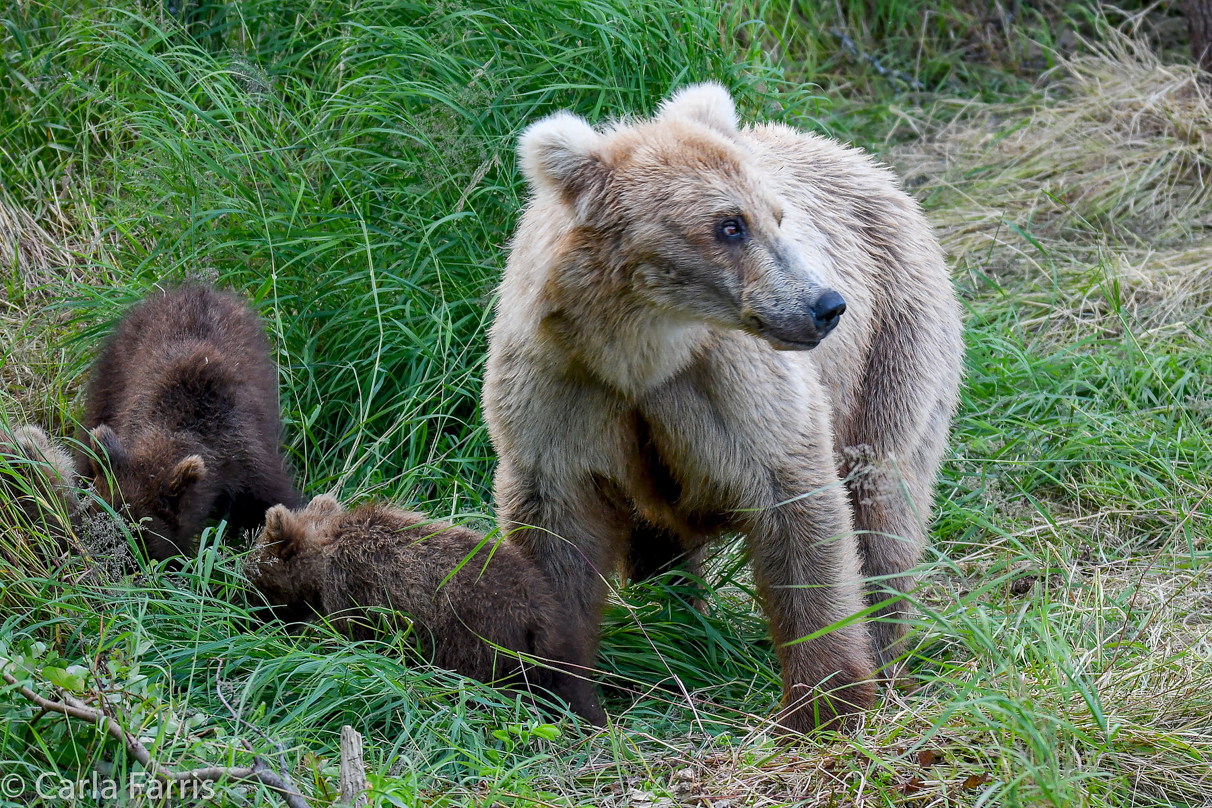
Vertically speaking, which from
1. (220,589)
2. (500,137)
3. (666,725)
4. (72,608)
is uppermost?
(500,137)

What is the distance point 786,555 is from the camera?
12.0 feet

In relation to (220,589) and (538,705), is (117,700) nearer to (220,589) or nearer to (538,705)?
(220,589)

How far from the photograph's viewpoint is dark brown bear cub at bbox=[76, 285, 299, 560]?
4.33m

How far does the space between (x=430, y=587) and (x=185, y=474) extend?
1.11 meters

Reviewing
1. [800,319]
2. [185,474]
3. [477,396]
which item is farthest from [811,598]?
[185,474]

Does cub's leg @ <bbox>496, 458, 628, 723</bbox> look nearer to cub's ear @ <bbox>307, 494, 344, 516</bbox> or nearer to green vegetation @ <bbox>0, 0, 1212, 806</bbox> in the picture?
green vegetation @ <bbox>0, 0, 1212, 806</bbox>

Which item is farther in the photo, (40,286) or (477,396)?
(40,286)

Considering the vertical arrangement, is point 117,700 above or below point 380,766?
above

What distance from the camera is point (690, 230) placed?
3314 millimetres

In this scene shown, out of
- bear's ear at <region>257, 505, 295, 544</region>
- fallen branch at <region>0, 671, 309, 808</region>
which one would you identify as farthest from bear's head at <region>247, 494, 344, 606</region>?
fallen branch at <region>0, 671, 309, 808</region>

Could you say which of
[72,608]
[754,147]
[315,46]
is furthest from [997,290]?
[72,608]

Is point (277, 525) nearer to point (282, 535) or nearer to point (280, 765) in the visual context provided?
point (282, 535)

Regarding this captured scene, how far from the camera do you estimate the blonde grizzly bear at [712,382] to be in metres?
3.35

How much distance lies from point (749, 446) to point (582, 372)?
20.7 inches
